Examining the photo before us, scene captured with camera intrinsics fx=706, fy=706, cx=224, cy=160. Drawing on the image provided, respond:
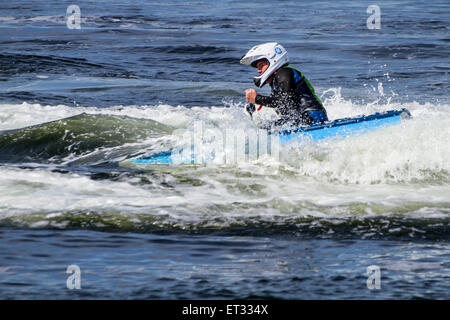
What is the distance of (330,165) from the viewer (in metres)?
9.45

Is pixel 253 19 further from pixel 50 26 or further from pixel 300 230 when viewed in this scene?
pixel 300 230

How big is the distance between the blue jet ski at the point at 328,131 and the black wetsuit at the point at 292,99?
0.58 ft

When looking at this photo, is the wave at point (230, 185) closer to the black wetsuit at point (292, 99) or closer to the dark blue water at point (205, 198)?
the dark blue water at point (205, 198)

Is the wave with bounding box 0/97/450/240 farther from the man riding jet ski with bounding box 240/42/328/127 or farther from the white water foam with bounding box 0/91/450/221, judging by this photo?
the man riding jet ski with bounding box 240/42/328/127

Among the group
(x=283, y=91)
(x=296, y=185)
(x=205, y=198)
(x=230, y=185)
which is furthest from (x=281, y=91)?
(x=205, y=198)

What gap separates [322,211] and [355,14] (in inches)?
Result: 1173

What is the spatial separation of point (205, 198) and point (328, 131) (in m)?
2.36

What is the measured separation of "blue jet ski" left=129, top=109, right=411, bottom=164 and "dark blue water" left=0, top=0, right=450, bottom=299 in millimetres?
183

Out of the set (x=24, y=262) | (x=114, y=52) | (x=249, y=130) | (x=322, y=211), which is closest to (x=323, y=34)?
(x=114, y=52)

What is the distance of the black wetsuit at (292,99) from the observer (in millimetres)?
9445

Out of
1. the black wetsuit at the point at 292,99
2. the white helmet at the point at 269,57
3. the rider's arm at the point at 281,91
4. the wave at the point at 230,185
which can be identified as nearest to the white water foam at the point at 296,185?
the wave at the point at 230,185

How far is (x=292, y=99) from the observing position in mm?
9531

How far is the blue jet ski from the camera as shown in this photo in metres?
9.51

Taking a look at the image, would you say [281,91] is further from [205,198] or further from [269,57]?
[205,198]
